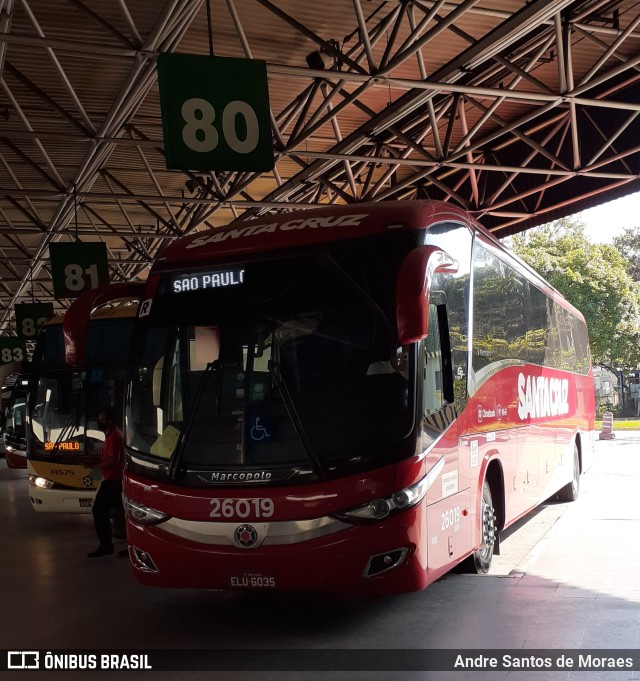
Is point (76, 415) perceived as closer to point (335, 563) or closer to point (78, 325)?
point (78, 325)

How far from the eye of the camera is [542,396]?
11719mm

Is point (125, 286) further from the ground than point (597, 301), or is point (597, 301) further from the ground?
point (597, 301)

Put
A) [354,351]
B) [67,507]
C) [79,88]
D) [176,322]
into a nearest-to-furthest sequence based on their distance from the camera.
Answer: [354,351], [176,322], [67,507], [79,88]

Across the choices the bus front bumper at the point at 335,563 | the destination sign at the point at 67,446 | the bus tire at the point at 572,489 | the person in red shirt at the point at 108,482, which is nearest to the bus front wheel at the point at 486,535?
the bus front bumper at the point at 335,563

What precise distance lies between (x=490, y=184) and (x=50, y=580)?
541 inches

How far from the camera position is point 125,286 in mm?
7984

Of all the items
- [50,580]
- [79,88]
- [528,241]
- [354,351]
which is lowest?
[50,580]

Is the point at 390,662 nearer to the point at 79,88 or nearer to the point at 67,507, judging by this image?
the point at 67,507

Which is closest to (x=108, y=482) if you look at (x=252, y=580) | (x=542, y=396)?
(x=252, y=580)

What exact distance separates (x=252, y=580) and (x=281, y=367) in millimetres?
1524

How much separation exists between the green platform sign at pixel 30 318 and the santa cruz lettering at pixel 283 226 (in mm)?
19844

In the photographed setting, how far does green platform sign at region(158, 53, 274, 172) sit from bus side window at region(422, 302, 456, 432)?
3229 mm

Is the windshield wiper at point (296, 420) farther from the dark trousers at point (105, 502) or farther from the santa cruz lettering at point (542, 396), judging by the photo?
the dark trousers at point (105, 502)

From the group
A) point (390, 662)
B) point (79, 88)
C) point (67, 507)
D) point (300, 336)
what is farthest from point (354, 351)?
point (79, 88)
